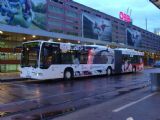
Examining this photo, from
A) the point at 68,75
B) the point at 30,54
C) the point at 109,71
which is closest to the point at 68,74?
the point at 68,75

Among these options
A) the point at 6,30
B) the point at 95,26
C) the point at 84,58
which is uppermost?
the point at 95,26

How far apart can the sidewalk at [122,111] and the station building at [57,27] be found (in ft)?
74.6

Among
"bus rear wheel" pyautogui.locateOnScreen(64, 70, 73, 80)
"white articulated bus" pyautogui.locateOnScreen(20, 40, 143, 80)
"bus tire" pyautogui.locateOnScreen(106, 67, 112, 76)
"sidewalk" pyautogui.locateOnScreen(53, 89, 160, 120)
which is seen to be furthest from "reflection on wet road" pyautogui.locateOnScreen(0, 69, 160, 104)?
"bus tire" pyautogui.locateOnScreen(106, 67, 112, 76)

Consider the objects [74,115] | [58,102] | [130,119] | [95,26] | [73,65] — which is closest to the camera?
[130,119]

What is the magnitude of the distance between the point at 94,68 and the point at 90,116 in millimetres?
21177

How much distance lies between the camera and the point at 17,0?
7256cm

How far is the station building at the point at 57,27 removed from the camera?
2199 inches

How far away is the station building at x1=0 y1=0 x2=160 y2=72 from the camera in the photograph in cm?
5584

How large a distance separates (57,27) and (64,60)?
74.0 metres

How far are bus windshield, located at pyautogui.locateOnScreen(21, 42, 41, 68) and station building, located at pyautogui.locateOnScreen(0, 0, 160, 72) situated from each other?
9.10m

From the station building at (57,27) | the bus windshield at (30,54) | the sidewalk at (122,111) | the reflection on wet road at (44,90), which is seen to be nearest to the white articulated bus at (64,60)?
the bus windshield at (30,54)

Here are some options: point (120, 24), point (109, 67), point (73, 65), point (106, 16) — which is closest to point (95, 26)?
point (106, 16)

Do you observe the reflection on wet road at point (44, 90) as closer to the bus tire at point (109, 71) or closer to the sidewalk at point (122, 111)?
the sidewalk at point (122, 111)

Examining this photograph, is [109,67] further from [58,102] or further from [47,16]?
[47,16]
